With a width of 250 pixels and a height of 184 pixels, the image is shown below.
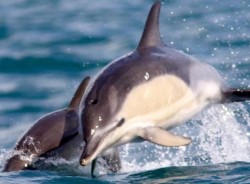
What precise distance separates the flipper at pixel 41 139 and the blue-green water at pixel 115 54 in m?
0.22

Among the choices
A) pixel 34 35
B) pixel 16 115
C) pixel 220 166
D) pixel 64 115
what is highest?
pixel 34 35

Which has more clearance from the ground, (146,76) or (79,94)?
(79,94)

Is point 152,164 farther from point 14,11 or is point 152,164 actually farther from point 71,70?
point 14,11

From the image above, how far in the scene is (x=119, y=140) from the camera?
237 inches

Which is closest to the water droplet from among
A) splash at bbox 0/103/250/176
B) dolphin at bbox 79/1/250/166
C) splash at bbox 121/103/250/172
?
dolphin at bbox 79/1/250/166

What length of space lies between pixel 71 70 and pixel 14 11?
3.19 metres

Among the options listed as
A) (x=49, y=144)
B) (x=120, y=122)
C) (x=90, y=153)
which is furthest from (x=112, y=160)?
(x=90, y=153)

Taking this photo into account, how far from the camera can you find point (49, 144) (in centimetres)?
716

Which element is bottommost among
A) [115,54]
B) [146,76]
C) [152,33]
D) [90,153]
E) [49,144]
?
[90,153]

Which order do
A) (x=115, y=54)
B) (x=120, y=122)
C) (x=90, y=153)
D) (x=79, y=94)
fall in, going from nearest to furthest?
(x=90, y=153) < (x=120, y=122) < (x=79, y=94) < (x=115, y=54)

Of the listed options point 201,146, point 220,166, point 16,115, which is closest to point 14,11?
point 16,115

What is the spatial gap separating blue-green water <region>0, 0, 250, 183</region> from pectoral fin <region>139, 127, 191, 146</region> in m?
1.05

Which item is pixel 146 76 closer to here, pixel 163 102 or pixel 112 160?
pixel 163 102

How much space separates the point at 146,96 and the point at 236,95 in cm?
130
